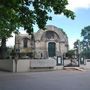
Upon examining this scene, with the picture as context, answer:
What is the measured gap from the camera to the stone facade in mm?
64125

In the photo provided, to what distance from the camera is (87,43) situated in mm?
107000

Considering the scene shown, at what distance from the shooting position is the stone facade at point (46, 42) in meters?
64.1

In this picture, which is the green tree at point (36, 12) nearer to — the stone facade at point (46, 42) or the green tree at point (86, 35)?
the stone facade at point (46, 42)

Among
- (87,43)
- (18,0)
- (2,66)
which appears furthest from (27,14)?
(87,43)

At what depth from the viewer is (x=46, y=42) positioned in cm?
6569

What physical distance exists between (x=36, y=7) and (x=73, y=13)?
2.31 metres

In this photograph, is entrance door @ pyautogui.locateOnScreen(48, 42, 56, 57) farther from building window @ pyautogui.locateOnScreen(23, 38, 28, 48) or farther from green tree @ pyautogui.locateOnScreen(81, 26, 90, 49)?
green tree @ pyautogui.locateOnScreen(81, 26, 90, 49)

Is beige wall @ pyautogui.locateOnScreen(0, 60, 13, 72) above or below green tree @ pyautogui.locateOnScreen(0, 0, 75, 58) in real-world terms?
below

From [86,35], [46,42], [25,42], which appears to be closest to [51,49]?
[46,42]

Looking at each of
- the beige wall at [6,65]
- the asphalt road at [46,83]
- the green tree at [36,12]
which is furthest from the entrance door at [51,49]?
the green tree at [36,12]

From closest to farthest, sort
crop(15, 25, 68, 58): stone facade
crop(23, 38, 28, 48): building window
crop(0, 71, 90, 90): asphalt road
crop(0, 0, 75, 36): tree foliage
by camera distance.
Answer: crop(0, 71, 90, 90): asphalt road
crop(0, 0, 75, 36): tree foliage
crop(15, 25, 68, 58): stone facade
crop(23, 38, 28, 48): building window

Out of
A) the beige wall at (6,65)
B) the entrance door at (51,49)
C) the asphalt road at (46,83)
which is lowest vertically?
the asphalt road at (46,83)

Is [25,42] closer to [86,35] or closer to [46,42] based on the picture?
[46,42]

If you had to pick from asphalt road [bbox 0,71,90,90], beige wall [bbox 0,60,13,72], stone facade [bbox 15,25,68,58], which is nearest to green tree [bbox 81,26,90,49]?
stone facade [bbox 15,25,68,58]
